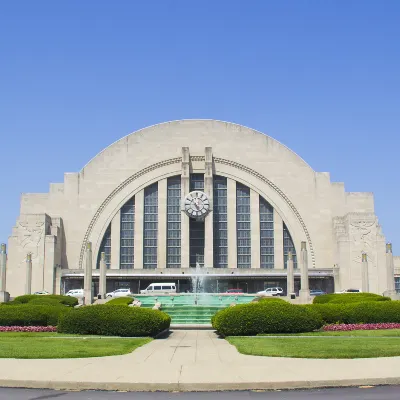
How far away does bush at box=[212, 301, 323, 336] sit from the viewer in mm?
21250

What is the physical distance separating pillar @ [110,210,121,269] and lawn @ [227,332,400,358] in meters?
46.4

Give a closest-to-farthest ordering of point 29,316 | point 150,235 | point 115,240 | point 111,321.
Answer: point 111,321
point 29,316
point 115,240
point 150,235

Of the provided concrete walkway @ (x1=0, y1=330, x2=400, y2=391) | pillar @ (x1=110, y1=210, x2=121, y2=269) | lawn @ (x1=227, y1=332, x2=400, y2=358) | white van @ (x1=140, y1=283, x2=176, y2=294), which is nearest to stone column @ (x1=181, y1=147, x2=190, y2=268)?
white van @ (x1=140, y1=283, x2=176, y2=294)

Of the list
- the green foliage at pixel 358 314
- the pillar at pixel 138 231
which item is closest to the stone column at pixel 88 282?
the pillar at pixel 138 231

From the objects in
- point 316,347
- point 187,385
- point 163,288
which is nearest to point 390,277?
point 163,288

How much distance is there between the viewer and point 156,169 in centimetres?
6681

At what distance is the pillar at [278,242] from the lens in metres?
64.5

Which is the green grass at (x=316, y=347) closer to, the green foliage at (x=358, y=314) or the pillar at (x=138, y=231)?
the green foliage at (x=358, y=314)

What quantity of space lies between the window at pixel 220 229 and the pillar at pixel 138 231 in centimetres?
788

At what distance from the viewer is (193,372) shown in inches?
486

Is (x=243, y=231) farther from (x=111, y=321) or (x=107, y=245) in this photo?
(x=111, y=321)

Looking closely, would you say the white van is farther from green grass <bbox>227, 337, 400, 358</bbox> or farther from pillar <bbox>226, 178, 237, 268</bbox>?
green grass <bbox>227, 337, 400, 358</bbox>

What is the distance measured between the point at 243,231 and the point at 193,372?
53.4 meters

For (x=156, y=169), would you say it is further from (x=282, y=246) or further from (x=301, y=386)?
(x=301, y=386)
